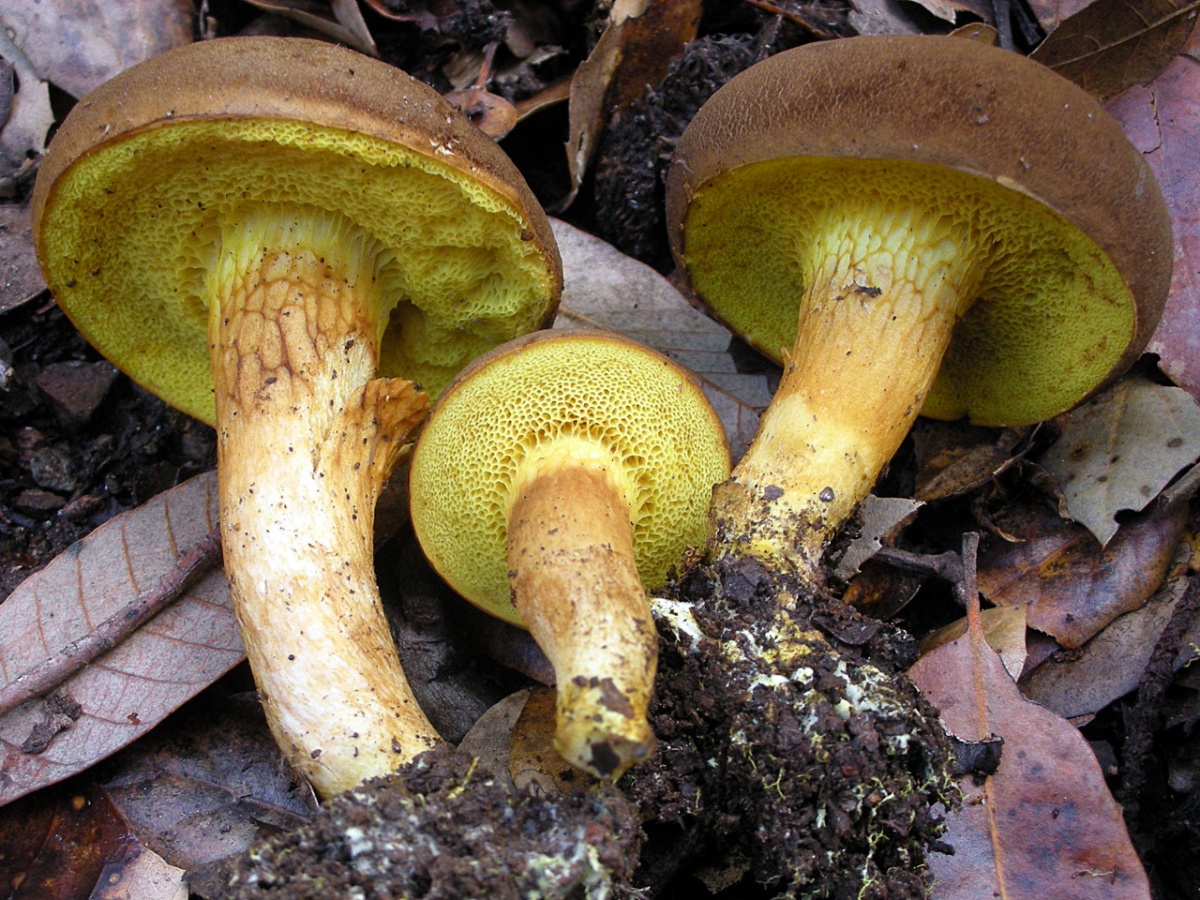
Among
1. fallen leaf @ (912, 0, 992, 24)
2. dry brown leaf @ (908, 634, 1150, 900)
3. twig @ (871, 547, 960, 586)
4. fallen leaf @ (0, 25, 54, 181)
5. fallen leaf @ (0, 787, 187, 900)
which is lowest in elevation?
fallen leaf @ (0, 787, 187, 900)

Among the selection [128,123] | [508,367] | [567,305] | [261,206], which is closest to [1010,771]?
[508,367]

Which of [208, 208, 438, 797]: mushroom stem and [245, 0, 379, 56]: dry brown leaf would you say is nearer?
[208, 208, 438, 797]: mushroom stem

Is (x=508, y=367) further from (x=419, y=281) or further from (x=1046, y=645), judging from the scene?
(x=1046, y=645)

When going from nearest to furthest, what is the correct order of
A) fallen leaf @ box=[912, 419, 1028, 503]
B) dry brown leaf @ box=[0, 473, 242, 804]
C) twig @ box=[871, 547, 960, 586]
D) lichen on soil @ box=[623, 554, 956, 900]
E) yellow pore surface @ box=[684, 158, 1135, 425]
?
lichen on soil @ box=[623, 554, 956, 900], yellow pore surface @ box=[684, 158, 1135, 425], dry brown leaf @ box=[0, 473, 242, 804], twig @ box=[871, 547, 960, 586], fallen leaf @ box=[912, 419, 1028, 503]

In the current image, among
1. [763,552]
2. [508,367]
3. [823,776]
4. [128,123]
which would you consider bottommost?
[823,776]

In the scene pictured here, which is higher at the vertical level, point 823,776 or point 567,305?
point 567,305

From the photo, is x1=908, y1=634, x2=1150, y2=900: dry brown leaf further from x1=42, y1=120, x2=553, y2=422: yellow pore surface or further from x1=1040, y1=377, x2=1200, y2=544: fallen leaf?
x1=42, y1=120, x2=553, y2=422: yellow pore surface

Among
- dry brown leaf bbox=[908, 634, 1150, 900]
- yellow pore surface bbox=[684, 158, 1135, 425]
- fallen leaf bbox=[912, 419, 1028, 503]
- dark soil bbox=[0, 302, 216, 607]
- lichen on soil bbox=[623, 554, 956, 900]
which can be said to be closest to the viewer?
lichen on soil bbox=[623, 554, 956, 900]

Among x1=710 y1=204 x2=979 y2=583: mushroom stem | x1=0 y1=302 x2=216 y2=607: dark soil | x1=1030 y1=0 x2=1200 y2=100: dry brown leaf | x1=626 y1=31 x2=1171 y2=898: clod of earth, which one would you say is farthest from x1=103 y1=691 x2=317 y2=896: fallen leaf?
x1=1030 y1=0 x2=1200 y2=100: dry brown leaf
